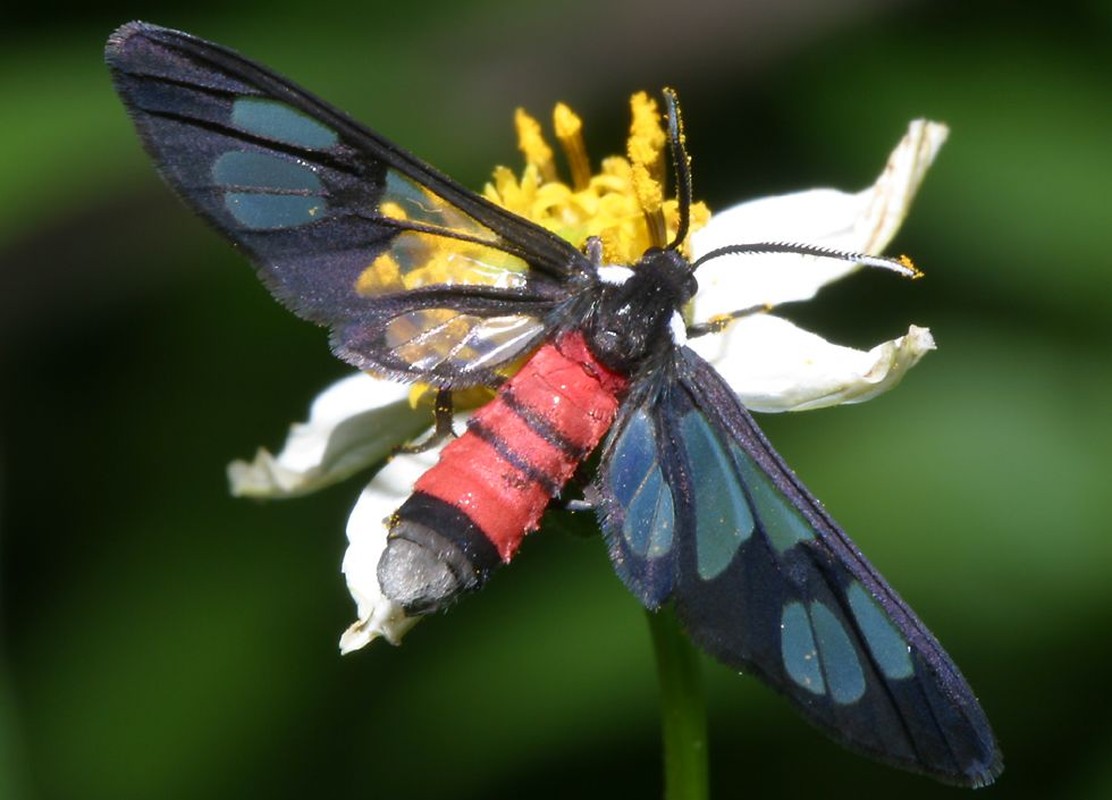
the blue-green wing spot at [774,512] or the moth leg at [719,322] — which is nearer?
the blue-green wing spot at [774,512]

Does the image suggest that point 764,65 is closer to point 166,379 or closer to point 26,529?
point 166,379

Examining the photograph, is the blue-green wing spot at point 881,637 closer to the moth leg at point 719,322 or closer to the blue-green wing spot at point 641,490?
the blue-green wing spot at point 641,490

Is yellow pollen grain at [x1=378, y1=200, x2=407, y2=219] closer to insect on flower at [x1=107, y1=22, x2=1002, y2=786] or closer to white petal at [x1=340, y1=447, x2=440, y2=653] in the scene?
insect on flower at [x1=107, y1=22, x2=1002, y2=786]

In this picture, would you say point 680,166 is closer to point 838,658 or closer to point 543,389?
point 543,389

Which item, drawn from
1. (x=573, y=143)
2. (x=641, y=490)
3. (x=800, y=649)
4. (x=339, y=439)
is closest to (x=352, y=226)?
(x=339, y=439)

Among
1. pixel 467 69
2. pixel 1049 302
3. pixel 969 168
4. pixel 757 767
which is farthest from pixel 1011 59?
pixel 757 767

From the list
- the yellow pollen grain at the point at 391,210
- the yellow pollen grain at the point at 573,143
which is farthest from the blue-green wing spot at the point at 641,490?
the yellow pollen grain at the point at 573,143
